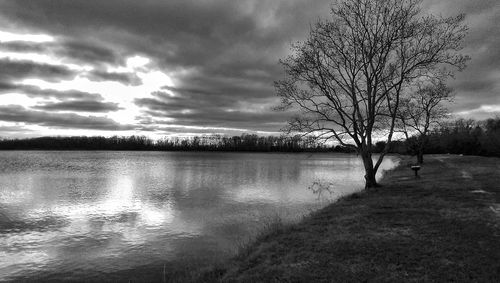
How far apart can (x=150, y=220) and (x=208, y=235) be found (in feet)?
16.2

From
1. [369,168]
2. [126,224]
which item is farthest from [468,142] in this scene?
[126,224]

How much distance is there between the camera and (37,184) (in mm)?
34188

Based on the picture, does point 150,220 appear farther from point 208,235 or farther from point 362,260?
point 362,260

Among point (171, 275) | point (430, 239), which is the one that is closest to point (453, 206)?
point (430, 239)

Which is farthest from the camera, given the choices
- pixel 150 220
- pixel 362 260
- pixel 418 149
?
pixel 418 149

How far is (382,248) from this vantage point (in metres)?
10.4

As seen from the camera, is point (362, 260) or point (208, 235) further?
point (208, 235)

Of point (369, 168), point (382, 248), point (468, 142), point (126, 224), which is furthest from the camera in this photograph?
point (468, 142)

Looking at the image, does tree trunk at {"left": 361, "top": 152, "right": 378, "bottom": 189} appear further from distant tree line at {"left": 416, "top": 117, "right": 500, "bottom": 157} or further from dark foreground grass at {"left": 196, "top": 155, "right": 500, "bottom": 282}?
distant tree line at {"left": 416, "top": 117, "right": 500, "bottom": 157}

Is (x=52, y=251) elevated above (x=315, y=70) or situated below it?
below

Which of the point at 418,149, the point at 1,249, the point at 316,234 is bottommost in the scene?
the point at 1,249

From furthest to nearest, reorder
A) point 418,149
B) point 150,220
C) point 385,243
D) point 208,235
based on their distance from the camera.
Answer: point 418,149 → point 150,220 → point 208,235 → point 385,243

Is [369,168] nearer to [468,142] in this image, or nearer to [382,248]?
[382,248]

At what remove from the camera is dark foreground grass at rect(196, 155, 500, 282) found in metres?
8.52
